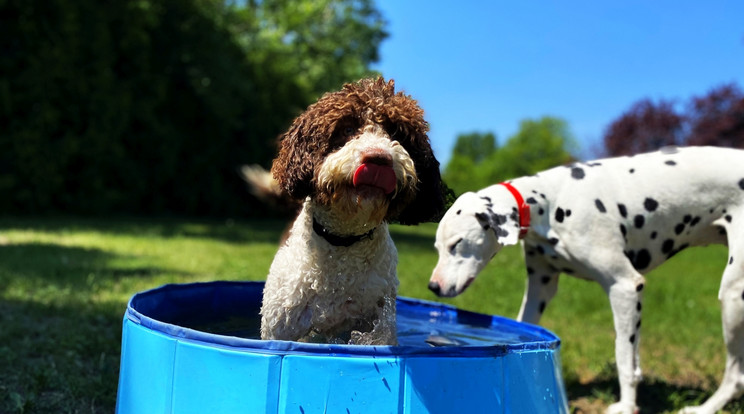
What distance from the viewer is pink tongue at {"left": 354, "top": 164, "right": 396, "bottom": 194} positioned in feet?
7.38

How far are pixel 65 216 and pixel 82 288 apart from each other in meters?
9.55

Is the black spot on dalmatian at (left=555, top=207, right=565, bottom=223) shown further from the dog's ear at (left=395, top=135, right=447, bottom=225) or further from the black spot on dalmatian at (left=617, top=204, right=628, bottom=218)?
the dog's ear at (left=395, top=135, right=447, bottom=225)

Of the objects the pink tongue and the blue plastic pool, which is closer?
the blue plastic pool

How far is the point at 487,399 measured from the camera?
7.33 ft

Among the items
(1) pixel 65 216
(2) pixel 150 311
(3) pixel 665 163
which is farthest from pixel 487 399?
(1) pixel 65 216

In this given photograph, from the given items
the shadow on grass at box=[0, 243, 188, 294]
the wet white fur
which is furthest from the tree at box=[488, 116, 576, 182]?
the wet white fur

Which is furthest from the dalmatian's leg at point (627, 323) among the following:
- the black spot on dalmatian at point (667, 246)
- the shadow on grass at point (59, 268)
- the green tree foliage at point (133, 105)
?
the green tree foliage at point (133, 105)

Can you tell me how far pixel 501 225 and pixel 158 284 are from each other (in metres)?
3.91

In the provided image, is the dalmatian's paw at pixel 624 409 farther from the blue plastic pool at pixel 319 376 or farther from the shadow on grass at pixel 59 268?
the shadow on grass at pixel 59 268

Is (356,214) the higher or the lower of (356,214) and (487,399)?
the higher

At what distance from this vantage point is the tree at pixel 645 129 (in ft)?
101

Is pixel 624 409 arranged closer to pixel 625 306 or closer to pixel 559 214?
pixel 625 306

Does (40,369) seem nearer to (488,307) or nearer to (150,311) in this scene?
(150,311)

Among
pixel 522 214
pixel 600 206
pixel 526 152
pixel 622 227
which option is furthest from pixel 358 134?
pixel 526 152
